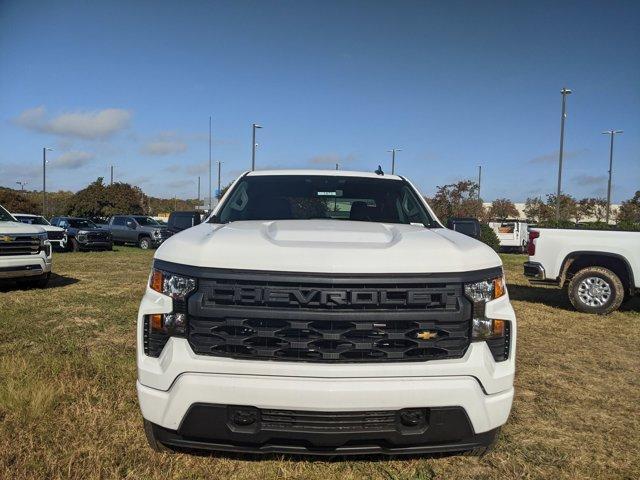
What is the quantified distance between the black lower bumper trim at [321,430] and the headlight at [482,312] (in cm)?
38

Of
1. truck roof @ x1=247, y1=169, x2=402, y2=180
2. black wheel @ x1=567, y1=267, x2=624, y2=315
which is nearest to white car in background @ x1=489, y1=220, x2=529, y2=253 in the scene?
black wheel @ x1=567, y1=267, x2=624, y2=315

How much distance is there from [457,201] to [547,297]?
98.9 feet

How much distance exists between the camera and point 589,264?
27.3 ft

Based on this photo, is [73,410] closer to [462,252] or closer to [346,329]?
[346,329]

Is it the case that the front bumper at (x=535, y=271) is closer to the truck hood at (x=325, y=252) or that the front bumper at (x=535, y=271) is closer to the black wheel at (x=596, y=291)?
the black wheel at (x=596, y=291)

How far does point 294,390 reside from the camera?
2.29 meters

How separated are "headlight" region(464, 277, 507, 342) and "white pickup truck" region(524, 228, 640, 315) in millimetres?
6480

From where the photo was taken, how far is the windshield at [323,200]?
155 inches

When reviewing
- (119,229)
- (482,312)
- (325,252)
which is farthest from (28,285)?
(119,229)

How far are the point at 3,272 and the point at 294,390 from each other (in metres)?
8.27


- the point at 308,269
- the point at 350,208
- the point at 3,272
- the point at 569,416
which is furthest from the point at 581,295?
the point at 3,272

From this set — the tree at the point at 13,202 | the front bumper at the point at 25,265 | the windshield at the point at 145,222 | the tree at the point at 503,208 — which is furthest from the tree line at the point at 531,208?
the tree at the point at 13,202

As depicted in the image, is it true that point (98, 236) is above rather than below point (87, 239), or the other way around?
above

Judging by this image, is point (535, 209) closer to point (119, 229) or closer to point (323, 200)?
point (119, 229)
